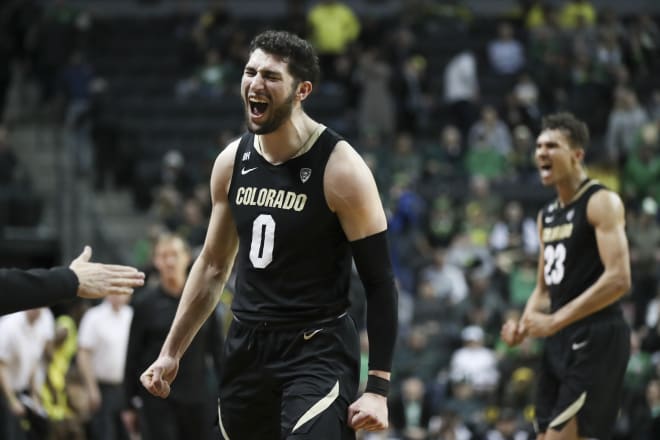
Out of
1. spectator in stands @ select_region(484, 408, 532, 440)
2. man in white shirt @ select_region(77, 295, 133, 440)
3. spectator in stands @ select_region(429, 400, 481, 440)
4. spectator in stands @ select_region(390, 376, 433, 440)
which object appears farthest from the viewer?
spectator in stands @ select_region(390, 376, 433, 440)

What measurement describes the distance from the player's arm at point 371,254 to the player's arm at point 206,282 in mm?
652

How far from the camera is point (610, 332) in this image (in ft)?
26.6

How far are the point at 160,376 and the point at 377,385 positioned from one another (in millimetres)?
1128

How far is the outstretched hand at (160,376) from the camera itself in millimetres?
6363

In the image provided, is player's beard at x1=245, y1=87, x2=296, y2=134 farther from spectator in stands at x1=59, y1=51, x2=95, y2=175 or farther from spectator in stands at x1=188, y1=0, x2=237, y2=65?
spectator in stands at x1=188, y1=0, x2=237, y2=65

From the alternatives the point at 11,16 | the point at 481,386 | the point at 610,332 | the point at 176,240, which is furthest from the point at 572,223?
the point at 11,16

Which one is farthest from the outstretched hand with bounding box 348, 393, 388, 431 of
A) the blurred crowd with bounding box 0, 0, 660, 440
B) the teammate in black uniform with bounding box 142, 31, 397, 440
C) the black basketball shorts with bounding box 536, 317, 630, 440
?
the blurred crowd with bounding box 0, 0, 660, 440

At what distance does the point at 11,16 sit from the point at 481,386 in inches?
461

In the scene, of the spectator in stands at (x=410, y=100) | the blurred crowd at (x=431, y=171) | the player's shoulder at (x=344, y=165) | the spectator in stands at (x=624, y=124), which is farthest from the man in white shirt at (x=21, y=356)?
the spectator in stands at (x=624, y=124)

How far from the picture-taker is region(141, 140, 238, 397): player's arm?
21.0 ft

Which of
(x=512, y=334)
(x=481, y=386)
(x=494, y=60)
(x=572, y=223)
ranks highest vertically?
(x=494, y=60)

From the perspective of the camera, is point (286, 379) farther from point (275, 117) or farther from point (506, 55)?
point (506, 55)

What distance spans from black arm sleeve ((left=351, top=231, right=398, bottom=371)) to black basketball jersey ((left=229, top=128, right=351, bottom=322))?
0.20 metres

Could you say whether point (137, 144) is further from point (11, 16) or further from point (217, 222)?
point (217, 222)
